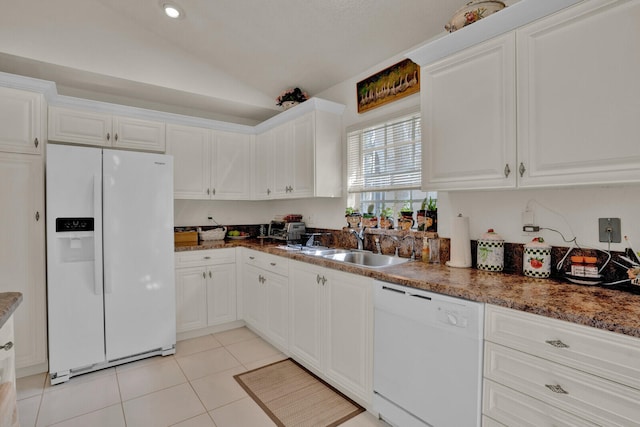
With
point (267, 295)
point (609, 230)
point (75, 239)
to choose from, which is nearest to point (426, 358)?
point (609, 230)

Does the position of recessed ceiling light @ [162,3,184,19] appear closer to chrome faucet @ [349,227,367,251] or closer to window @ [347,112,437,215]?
window @ [347,112,437,215]

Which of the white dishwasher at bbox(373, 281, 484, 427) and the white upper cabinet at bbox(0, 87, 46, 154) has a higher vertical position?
the white upper cabinet at bbox(0, 87, 46, 154)

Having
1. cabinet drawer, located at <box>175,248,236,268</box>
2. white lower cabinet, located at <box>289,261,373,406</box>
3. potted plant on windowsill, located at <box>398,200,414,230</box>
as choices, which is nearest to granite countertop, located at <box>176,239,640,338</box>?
white lower cabinet, located at <box>289,261,373,406</box>

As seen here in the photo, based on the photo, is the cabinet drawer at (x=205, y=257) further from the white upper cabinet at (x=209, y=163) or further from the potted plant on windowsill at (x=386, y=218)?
the potted plant on windowsill at (x=386, y=218)

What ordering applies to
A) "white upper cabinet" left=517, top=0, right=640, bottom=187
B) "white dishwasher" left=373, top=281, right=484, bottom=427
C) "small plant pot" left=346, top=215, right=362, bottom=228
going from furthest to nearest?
1. "small plant pot" left=346, top=215, right=362, bottom=228
2. "white dishwasher" left=373, top=281, right=484, bottom=427
3. "white upper cabinet" left=517, top=0, right=640, bottom=187

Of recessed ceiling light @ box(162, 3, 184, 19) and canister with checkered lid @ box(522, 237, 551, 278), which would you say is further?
recessed ceiling light @ box(162, 3, 184, 19)

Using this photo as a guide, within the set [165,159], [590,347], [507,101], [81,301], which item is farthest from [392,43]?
[81,301]

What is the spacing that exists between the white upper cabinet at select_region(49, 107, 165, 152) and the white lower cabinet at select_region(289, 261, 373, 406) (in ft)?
6.69

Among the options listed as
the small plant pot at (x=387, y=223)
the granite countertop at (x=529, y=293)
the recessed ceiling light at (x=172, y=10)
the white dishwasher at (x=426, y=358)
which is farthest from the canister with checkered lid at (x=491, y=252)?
the recessed ceiling light at (x=172, y=10)

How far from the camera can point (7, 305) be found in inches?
43.9

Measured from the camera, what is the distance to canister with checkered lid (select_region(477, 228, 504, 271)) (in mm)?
1888

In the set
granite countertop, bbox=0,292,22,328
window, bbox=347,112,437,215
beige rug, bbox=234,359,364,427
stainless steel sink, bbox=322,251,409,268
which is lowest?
beige rug, bbox=234,359,364,427

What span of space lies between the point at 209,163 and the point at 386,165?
2.06 metres

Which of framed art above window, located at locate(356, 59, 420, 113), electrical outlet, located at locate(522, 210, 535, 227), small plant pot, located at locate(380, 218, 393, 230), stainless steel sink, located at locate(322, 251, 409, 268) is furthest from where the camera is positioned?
small plant pot, located at locate(380, 218, 393, 230)
